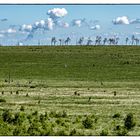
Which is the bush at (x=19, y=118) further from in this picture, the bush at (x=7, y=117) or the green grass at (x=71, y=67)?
the green grass at (x=71, y=67)

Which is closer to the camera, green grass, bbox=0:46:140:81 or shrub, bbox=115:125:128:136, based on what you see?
shrub, bbox=115:125:128:136

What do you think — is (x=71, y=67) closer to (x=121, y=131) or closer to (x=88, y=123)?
(x=88, y=123)

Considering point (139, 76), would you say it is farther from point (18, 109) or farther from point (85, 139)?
point (85, 139)

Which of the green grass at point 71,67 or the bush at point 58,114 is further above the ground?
the green grass at point 71,67

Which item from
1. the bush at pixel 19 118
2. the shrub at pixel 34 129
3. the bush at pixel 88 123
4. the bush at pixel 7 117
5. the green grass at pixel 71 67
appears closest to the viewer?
the shrub at pixel 34 129

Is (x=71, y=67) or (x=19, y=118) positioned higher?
(x=71, y=67)

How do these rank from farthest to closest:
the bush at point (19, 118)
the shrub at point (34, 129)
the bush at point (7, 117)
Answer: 1. the bush at point (7, 117)
2. the bush at point (19, 118)
3. the shrub at point (34, 129)

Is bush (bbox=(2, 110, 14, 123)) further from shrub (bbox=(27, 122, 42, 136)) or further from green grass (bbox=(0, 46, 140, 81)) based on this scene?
green grass (bbox=(0, 46, 140, 81))

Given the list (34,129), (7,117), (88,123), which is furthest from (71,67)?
(34,129)

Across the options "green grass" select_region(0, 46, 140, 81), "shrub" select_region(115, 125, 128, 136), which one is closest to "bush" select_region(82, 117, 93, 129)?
"shrub" select_region(115, 125, 128, 136)

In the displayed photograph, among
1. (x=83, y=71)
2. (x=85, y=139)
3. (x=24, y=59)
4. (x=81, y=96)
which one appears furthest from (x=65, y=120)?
(x=24, y=59)

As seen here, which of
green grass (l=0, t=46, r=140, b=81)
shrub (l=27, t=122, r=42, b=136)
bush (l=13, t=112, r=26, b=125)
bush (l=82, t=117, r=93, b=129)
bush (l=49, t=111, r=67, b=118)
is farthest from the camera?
green grass (l=0, t=46, r=140, b=81)

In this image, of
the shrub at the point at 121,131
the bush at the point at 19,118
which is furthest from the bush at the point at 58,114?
the shrub at the point at 121,131

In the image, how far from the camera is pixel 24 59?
13100 cm
